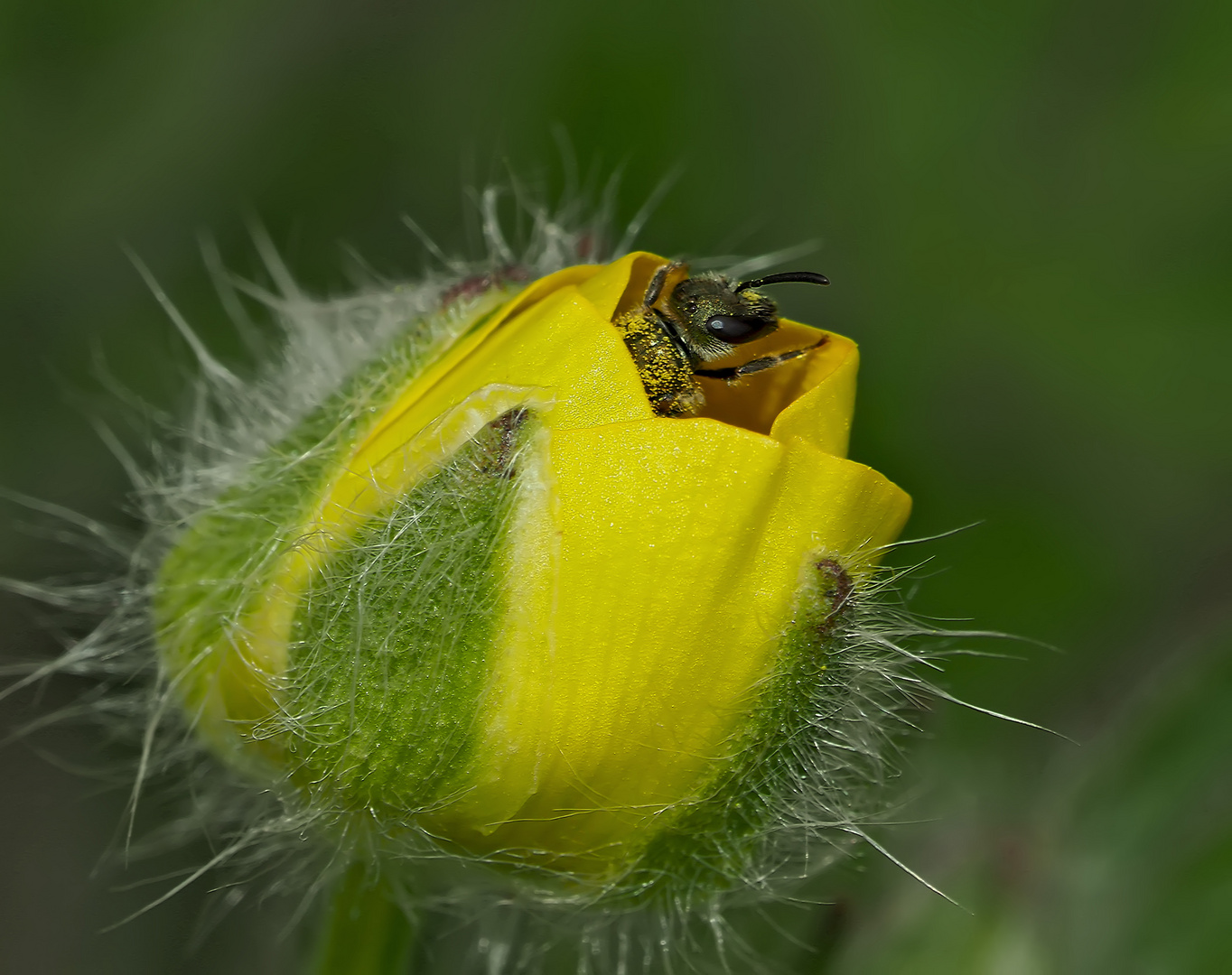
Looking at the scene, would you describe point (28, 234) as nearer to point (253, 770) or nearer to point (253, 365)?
point (253, 365)

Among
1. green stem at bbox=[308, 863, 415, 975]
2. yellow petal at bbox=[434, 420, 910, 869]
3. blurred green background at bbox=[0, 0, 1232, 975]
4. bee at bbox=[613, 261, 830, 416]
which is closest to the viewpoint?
yellow petal at bbox=[434, 420, 910, 869]

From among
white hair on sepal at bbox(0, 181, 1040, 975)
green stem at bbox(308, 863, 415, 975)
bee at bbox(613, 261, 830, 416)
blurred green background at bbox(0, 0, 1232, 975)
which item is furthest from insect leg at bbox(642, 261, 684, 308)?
blurred green background at bbox(0, 0, 1232, 975)

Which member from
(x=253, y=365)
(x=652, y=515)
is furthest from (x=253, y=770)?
(x=253, y=365)

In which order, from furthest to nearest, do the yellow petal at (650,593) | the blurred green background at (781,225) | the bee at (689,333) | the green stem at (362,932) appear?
1. the blurred green background at (781,225)
2. the green stem at (362,932)
3. the bee at (689,333)
4. the yellow petal at (650,593)

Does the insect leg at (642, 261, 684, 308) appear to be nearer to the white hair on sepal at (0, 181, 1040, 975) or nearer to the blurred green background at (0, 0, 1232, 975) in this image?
the white hair on sepal at (0, 181, 1040, 975)

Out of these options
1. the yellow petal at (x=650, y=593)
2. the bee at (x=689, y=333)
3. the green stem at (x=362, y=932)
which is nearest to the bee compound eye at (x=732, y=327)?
the bee at (x=689, y=333)

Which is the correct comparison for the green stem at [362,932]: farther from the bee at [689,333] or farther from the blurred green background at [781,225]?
the bee at [689,333]

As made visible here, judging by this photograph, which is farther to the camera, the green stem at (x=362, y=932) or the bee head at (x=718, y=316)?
the green stem at (x=362, y=932)

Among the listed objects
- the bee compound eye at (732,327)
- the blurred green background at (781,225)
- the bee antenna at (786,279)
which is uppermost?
the bee compound eye at (732,327)

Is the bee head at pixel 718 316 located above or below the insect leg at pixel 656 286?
below
